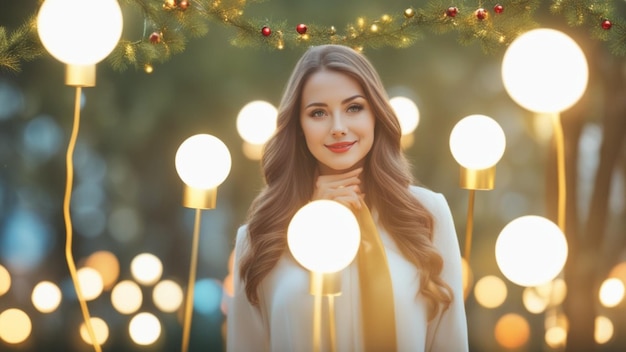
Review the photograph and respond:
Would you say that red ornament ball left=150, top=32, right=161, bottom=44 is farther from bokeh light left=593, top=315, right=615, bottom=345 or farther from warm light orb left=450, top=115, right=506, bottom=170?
bokeh light left=593, top=315, right=615, bottom=345

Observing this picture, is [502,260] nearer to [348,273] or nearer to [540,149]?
[348,273]

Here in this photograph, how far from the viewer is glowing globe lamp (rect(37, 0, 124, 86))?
5.15 ft

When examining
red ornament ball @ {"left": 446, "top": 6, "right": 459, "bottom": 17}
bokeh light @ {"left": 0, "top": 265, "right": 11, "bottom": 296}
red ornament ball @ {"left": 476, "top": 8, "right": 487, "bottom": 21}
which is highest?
red ornament ball @ {"left": 446, "top": 6, "right": 459, "bottom": 17}

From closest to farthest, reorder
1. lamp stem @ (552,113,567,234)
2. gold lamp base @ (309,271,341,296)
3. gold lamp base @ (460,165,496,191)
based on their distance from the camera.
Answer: lamp stem @ (552,113,567,234), gold lamp base @ (309,271,341,296), gold lamp base @ (460,165,496,191)

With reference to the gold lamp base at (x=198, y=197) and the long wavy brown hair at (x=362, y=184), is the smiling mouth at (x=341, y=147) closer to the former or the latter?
the long wavy brown hair at (x=362, y=184)

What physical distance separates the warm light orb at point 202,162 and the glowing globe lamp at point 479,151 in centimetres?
59

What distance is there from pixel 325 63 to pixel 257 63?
7.80 ft

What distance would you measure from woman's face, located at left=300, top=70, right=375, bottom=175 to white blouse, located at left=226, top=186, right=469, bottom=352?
188 millimetres

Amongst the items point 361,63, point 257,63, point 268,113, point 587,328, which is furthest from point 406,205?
point 257,63

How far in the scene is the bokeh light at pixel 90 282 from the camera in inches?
175

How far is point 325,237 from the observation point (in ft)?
4.76

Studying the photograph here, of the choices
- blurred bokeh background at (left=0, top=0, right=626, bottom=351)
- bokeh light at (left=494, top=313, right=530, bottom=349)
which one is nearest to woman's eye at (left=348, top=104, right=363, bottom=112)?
blurred bokeh background at (left=0, top=0, right=626, bottom=351)

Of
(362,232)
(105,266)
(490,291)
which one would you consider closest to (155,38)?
(362,232)

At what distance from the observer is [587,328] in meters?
3.20
